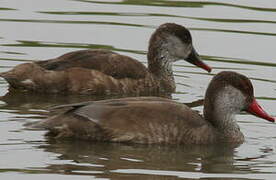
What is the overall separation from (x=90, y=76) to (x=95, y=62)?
227 mm

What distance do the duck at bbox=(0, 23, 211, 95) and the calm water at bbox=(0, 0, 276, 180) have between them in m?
0.26

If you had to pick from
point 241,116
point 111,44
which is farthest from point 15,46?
point 241,116

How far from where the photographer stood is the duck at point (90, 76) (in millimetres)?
17125

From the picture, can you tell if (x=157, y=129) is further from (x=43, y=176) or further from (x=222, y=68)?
(x=222, y=68)

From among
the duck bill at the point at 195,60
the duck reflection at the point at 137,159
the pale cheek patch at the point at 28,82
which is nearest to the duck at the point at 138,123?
the duck reflection at the point at 137,159

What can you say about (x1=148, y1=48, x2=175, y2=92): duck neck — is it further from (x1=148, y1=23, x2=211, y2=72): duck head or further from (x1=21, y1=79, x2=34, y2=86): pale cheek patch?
(x1=21, y1=79, x2=34, y2=86): pale cheek patch

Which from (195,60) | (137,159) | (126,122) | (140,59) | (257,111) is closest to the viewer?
(137,159)

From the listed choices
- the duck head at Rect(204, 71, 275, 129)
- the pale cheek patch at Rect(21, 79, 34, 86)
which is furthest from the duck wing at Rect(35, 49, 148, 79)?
the duck head at Rect(204, 71, 275, 129)

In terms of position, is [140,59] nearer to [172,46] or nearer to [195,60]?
[172,46]

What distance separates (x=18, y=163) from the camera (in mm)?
12727

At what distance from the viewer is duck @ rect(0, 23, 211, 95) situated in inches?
674

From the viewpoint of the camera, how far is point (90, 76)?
57.2ft

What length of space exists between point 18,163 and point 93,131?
1.41 metres

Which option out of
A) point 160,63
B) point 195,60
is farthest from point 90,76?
point 195,60
